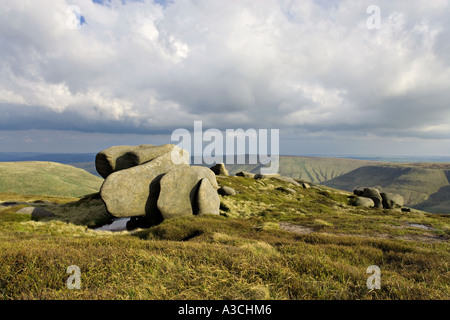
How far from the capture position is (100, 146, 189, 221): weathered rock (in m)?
23.0

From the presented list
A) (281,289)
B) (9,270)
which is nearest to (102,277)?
(9,270)

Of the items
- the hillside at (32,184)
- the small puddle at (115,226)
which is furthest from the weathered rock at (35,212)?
the hillside at (32,184)

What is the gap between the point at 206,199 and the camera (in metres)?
25.0

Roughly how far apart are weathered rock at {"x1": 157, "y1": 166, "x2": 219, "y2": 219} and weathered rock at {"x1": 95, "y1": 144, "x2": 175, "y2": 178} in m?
5.13

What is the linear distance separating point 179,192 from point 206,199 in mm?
3172

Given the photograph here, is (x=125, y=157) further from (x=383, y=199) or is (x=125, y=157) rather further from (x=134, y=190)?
(x=383, y=199)

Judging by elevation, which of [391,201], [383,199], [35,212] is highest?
[35,212]

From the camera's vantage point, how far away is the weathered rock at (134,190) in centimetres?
2303

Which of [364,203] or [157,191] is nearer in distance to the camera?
[157,191]

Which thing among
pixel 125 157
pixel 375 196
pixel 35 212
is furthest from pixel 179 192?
pixel 375 196

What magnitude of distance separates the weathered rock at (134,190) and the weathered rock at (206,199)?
4.79 m

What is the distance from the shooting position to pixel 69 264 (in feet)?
21.3

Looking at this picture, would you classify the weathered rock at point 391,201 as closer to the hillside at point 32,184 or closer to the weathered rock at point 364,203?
the weathered rock at point 364,203

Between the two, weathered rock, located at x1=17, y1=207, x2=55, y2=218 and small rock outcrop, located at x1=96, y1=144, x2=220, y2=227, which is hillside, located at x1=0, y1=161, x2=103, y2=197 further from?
small rock outcrop, located at x1=96, y1=144, x2=220, y2=227
